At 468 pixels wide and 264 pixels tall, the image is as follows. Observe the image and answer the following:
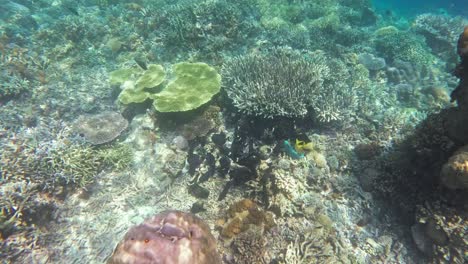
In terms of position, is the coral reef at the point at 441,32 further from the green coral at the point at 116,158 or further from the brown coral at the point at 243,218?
the green coral at the point at 116,158

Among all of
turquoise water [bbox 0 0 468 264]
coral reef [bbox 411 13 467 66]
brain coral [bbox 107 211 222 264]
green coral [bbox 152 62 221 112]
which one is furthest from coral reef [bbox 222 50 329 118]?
coral reef [bbox 411 13 467 66]

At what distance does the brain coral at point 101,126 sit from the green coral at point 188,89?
1.10m

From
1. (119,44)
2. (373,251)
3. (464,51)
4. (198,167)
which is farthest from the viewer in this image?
(119,44)

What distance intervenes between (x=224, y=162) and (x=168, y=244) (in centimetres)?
207

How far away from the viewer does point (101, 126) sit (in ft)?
20.3

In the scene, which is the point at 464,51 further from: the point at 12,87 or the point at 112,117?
the point at 12,87

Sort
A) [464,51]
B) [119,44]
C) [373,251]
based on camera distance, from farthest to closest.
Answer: [119,44], [373,251], [464,51]

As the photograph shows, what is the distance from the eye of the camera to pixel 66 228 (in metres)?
4.52

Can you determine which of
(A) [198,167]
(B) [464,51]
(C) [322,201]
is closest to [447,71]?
(B) [464,51]

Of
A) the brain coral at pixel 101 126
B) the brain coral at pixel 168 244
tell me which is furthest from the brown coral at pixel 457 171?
the brain coral at pixel 101 126

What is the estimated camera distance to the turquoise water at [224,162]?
3926mm

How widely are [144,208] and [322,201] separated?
3273 millimetres

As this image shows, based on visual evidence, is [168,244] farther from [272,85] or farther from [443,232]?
[443,232]

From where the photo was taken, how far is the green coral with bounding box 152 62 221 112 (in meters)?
5.77
